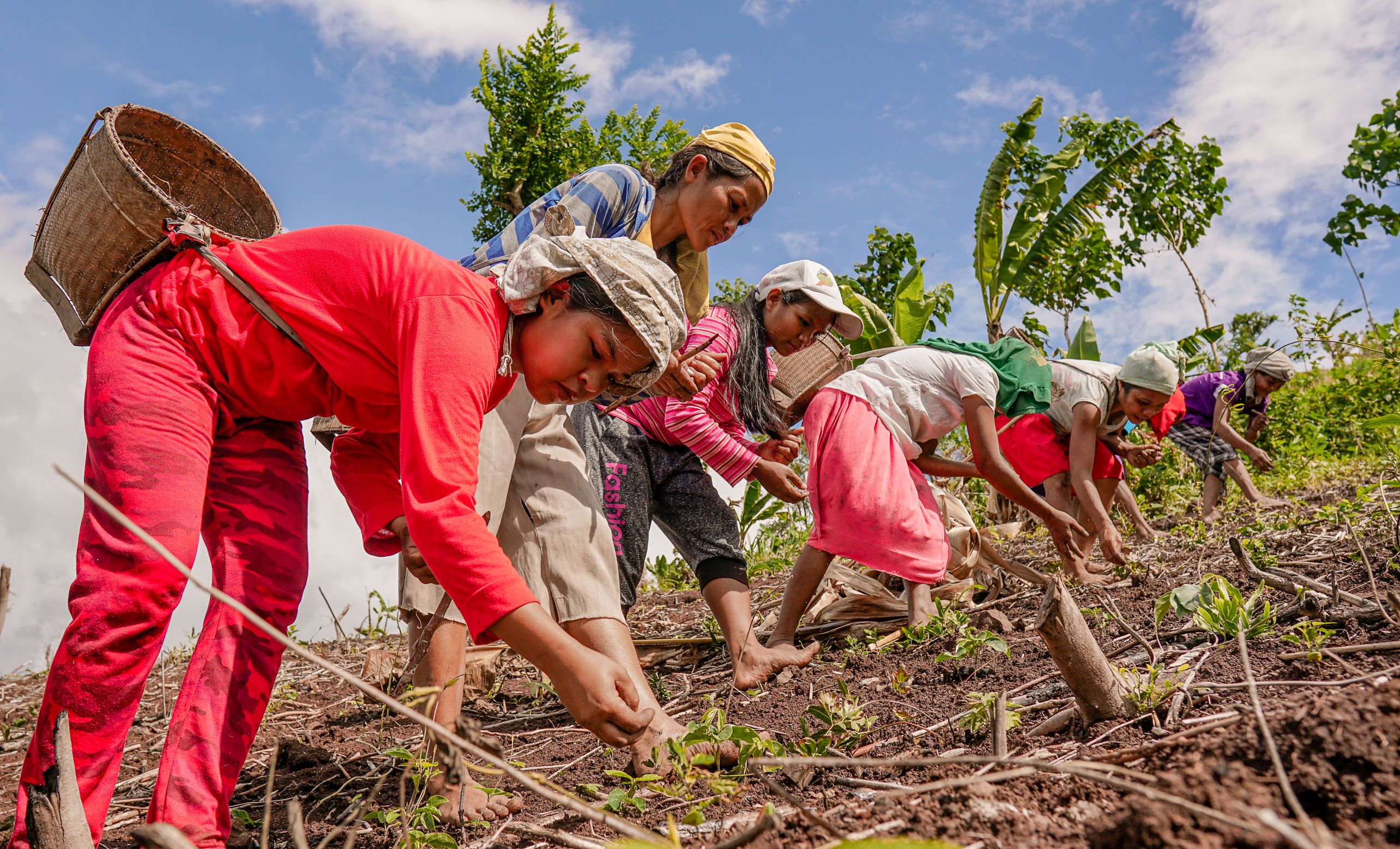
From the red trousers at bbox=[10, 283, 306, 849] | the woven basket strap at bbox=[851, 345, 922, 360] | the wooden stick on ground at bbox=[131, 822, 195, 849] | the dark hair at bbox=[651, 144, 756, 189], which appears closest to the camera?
the wooden stick on ground at bbox=[131, 822, 195, 849]

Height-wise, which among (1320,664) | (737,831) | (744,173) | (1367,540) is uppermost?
(744,173)

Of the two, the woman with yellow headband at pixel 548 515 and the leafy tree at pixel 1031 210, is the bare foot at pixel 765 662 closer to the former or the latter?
the woman with yellow headband at pixel 548 515

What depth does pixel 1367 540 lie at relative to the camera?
3016mm

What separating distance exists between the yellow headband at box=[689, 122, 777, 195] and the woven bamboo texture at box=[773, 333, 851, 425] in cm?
93

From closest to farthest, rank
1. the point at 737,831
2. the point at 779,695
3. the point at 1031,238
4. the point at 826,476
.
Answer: the point at 737,831
the point at 779,695
the point at 826,476
the point at 1031,238

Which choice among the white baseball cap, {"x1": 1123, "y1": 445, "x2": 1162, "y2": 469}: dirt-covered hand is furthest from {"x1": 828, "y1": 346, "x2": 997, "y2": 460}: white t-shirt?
{"x1": 1123, "y1": 445, "x2": 1162, "y2": 469}: dirt-covered hand

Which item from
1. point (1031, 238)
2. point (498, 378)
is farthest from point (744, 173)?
point (1031, 238)

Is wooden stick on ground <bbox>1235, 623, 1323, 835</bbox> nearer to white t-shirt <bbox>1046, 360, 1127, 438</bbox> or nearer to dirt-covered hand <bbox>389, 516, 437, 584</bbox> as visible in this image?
dirt-covered hand <bbox>389, 516, 437, 584</bbox>

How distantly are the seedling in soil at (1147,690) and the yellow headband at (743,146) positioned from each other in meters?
2.16

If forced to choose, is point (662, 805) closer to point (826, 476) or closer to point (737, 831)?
point (737, 831)

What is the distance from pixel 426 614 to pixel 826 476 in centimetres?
170

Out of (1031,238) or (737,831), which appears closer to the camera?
(737,831)

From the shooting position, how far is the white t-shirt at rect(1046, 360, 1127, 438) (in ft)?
17.2

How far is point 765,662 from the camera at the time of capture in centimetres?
320
